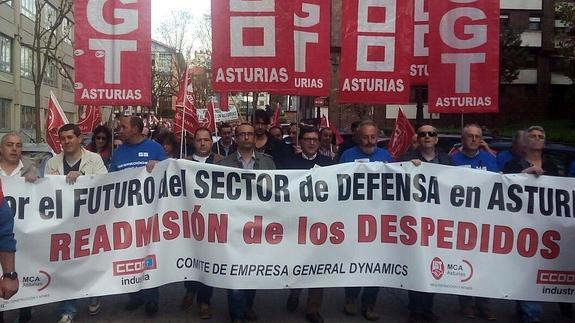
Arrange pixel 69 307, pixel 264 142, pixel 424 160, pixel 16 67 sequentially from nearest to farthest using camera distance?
1. pixel 69 307
2. pixel 424 160
3. pixel 264 142
4. pixel 16 67

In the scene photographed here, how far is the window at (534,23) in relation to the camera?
4489 cm

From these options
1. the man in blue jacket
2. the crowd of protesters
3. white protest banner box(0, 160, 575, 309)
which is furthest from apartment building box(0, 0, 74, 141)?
the man in blue jacket

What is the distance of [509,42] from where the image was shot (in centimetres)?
3938

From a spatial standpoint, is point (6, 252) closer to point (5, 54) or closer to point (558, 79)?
point (5, 54)

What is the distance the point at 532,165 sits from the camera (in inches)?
245

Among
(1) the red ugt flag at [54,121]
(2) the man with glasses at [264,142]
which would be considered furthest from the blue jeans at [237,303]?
(1) the red ugt flag at [54,121]

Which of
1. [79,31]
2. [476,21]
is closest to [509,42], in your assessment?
[476,21]

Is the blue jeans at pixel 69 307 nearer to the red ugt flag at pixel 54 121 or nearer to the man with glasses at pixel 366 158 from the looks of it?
the man with glasses at pixel 366 158

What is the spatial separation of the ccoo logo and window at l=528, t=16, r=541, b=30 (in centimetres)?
4279

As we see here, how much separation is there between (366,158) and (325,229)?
0.88 m

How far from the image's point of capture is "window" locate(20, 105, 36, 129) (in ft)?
129

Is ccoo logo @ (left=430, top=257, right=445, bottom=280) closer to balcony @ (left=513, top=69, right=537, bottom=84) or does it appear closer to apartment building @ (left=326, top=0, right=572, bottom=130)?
apartment building @ (left=326, top=0, right=572, bottom=130)

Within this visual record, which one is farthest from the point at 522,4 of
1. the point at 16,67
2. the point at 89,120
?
the point at 89,120

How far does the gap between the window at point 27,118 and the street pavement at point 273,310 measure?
35206 mm
